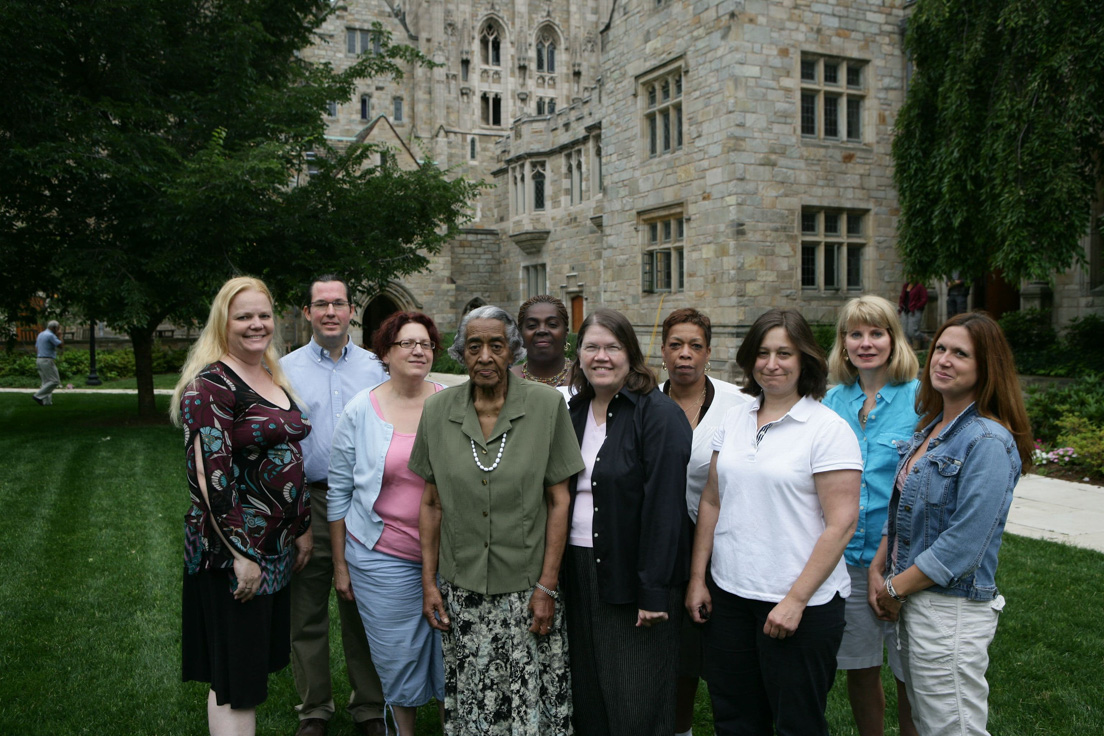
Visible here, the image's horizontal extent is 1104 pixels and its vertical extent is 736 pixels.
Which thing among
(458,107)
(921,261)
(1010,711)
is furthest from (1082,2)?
(458,107)

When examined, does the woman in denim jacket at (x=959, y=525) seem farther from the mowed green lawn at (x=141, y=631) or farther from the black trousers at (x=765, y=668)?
the mowed green lawn at (x=141, y=631)

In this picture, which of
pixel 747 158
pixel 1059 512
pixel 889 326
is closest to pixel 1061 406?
pixel 1059 512

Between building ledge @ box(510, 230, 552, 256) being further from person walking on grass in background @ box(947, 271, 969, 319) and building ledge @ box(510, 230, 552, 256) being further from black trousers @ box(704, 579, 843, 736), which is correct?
black trousers @ box(704, 579, 843, 736)

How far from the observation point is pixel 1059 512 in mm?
7340

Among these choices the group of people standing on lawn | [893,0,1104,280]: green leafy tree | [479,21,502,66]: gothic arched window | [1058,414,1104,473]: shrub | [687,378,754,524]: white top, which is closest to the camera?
the group of people standing on lawn

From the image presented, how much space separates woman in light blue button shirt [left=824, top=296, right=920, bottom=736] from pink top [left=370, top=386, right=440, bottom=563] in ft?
5.79

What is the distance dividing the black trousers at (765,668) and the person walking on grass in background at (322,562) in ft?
5.70

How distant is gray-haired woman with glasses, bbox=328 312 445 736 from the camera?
3.30m

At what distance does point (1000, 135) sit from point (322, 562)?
1206 cm

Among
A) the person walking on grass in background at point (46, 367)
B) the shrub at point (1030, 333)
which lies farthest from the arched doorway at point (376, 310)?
the shrub at point (1030, 333)

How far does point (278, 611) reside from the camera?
10.4ft

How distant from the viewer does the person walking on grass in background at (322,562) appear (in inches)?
147

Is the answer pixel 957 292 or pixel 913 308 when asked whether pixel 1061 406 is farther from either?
pixel 913 308

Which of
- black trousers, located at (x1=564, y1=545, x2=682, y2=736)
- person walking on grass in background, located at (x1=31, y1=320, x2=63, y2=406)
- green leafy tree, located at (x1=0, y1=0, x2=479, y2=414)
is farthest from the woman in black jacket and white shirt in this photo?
person walking on grass in background, located at (x1=31, y1=320, x2=63, y2=406)
